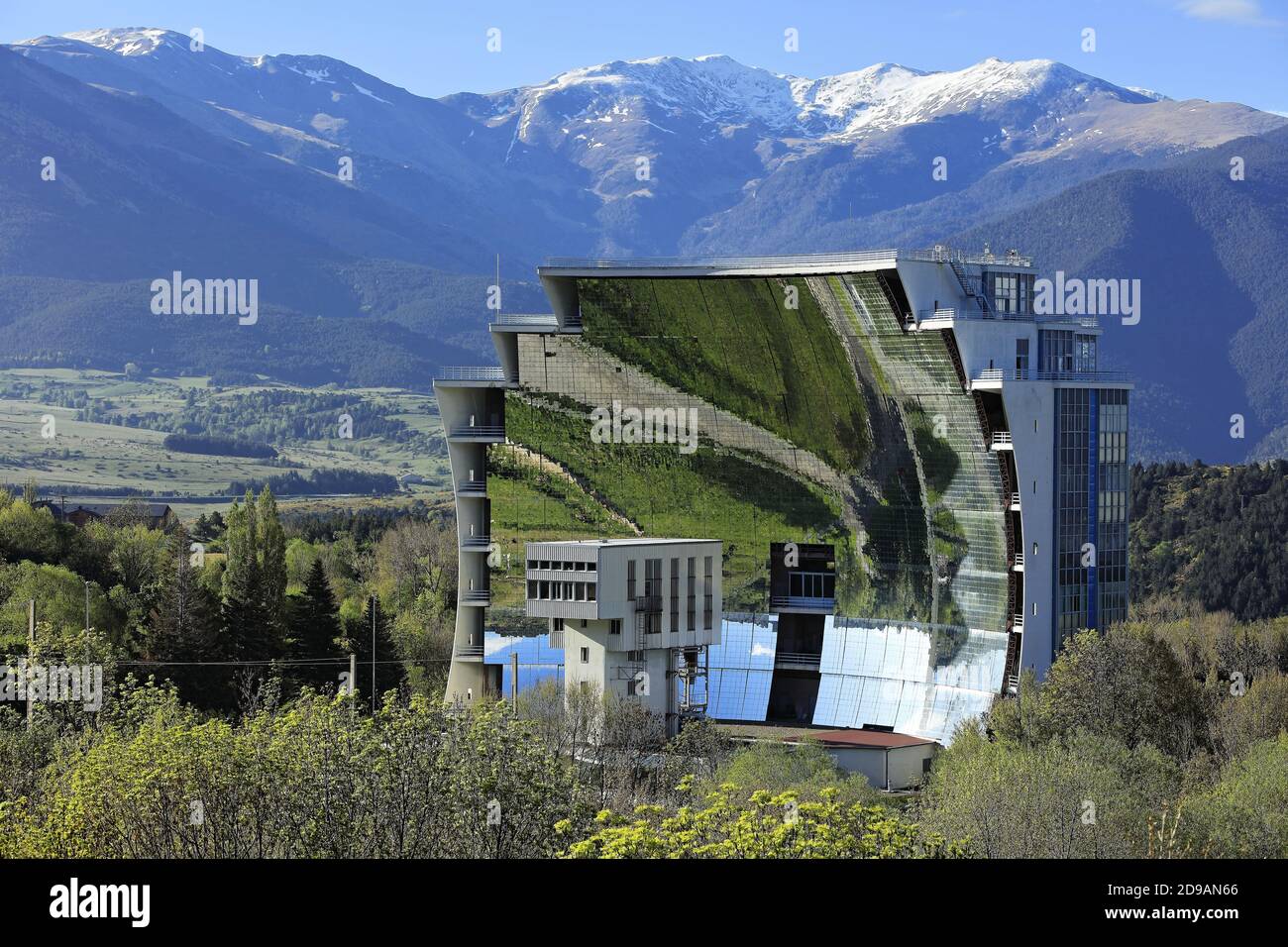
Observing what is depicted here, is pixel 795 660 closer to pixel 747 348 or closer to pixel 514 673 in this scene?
pixel 514 673

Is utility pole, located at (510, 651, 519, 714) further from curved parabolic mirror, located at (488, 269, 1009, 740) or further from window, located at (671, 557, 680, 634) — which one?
window, located at (671, 557, 680, 634)

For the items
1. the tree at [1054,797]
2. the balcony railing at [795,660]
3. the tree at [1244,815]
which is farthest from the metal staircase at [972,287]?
the tree at [1244,815]

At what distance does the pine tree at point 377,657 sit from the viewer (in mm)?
90312

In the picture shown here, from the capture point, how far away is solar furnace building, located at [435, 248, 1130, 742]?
7888 cm

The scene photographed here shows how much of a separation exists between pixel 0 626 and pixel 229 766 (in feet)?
151

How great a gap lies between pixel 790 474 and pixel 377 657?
1974 cm

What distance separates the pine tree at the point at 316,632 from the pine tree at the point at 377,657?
1106mm

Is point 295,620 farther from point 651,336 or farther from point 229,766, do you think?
point 229,766

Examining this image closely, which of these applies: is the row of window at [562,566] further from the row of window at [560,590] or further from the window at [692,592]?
the window at [692,592]

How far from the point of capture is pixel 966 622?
81.2m

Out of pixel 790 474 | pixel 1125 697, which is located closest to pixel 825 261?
pixel 790 474

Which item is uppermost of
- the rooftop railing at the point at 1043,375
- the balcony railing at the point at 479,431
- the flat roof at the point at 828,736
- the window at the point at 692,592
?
the rooftop railing at the point at 1043,375

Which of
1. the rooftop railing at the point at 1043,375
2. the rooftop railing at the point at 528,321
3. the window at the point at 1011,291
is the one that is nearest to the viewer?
the rooftop railing at the point at 1043,375
